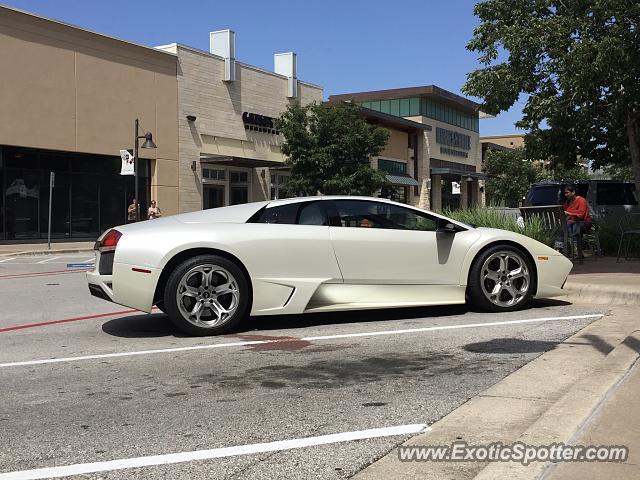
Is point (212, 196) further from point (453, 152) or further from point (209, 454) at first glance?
point (453, 152)

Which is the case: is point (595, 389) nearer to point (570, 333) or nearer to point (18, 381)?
point (570, 333)

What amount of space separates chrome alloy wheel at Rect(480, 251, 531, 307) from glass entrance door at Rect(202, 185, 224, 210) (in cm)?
2476

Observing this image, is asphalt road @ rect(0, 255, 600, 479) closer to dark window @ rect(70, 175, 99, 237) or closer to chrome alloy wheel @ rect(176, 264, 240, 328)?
chrome alloy wheel @ rect(176, 264, 240, 328)

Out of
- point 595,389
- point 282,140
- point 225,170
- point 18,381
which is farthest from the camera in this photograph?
point 282,140

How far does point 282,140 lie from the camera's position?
3481 centimetres

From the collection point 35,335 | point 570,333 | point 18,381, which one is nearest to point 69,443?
point 18,381

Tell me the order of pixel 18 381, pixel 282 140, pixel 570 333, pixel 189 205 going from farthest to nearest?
1. pixel 282 140
2. pixel 189 205
3. pixel 570 333
4. pixel 18 381

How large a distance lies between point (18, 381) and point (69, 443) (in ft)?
5.30

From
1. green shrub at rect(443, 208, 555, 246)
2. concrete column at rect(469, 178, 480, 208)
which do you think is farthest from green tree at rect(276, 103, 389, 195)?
concrete column at rect(469, 178, 480, 208)

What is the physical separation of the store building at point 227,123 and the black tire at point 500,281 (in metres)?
23.0

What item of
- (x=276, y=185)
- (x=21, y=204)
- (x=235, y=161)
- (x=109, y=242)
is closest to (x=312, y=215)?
(x=109, y=242)

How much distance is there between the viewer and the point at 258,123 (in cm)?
3300

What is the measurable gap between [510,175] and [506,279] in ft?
169

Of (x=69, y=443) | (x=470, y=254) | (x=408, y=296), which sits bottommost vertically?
(x=69, y=443)
